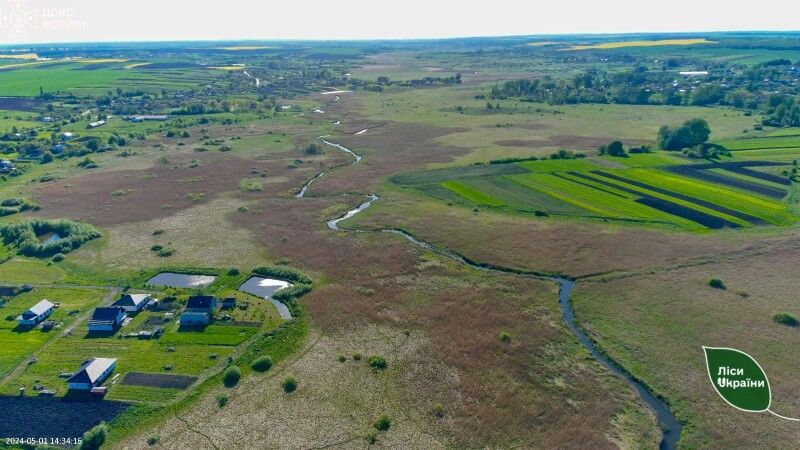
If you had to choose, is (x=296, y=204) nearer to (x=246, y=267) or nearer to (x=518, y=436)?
(x=246, y=267)

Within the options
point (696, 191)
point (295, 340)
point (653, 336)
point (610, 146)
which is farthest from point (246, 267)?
point (610, 146)

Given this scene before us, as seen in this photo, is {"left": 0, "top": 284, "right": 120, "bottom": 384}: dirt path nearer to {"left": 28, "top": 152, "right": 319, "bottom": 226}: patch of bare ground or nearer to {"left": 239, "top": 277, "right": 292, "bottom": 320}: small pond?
{"left": 239, "top": 277, "right": 292, "bottom": 320}: small pond

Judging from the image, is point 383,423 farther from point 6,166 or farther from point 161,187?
point 6,166

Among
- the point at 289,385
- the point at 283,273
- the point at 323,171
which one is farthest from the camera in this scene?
the point at 323,171

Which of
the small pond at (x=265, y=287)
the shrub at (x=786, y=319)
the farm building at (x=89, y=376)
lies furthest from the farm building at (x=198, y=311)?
the shrub at (x=786, y=319)

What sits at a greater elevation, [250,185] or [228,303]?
[250,185]

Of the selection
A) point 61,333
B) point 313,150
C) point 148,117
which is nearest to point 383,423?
point 61,333

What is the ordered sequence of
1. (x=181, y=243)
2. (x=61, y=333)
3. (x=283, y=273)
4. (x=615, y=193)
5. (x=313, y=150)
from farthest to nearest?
(x=313, y=150), (x=615, y=193), (x=181, y=243), (x=283, y=273), (x=61, y=333)
